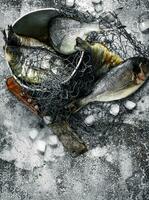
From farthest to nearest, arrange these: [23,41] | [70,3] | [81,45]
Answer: [70,3] < [23,41] < [81,45]

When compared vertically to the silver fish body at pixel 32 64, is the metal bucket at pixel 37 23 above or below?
above

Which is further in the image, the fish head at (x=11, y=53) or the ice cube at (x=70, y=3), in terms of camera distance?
the ice cube at (x=70, y=3)

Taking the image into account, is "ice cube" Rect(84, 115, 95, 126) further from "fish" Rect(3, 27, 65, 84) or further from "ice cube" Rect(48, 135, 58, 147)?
"fish" Rect(3, 27, 65, 84)

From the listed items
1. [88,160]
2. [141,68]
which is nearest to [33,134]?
[88,160]

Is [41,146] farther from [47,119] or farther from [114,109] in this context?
[114,109]

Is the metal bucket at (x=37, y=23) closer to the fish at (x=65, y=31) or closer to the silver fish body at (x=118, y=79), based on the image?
the fish at (x=65, y=31)

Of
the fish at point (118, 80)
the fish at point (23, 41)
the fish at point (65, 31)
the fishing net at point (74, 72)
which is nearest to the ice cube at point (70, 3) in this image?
the fishing net at point (74, 72)

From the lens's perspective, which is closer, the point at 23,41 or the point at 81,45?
the point at 81,45
